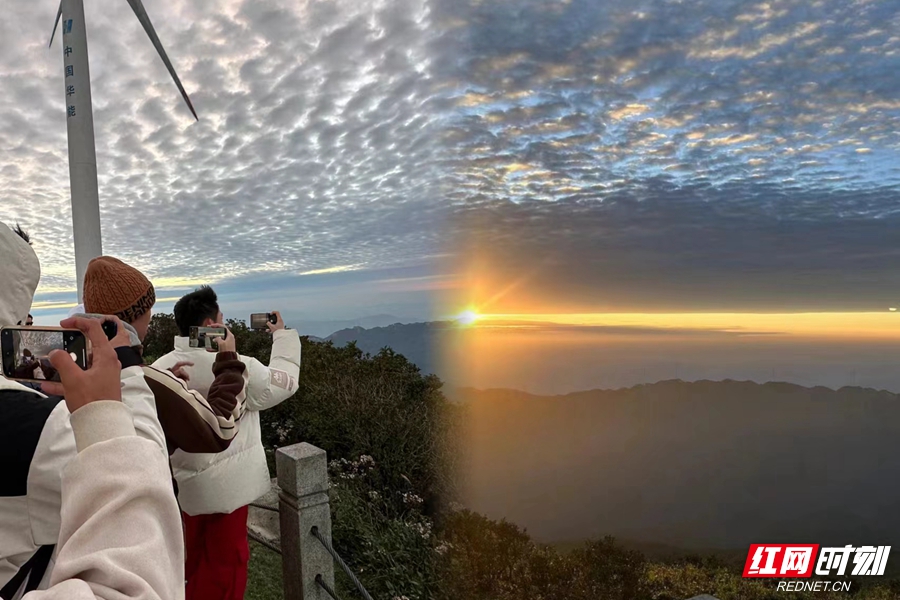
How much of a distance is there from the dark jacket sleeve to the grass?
2.88 meters

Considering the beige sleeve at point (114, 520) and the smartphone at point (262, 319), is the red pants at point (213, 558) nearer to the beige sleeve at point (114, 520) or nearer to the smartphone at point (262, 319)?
the smartphone at point (262, 319)

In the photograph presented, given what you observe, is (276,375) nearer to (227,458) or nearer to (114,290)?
(227,458)

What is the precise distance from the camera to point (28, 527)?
1059 millimetres

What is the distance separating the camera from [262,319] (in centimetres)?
342

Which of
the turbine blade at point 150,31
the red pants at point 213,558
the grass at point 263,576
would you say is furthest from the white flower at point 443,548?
the turbine blade at point 150,31

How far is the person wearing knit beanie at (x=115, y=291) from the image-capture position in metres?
2.09

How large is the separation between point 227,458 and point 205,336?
2.11ft

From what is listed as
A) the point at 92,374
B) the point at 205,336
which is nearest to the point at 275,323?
the point at 205,336

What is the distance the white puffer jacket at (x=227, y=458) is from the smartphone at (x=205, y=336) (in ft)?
0.50

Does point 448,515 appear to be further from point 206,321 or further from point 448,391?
point 206,321

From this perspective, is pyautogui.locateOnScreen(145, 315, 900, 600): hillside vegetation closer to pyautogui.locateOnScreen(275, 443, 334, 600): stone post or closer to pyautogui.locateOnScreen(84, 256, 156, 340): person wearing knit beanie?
pyautogui.locateOnScreen(275, 443, 334, 600): stone post

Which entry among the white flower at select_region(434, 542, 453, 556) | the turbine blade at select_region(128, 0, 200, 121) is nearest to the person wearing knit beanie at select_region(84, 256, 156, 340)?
the white flower at select_region(434, 542, 453, 556)

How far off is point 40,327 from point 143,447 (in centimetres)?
45

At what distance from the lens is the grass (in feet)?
15.1
